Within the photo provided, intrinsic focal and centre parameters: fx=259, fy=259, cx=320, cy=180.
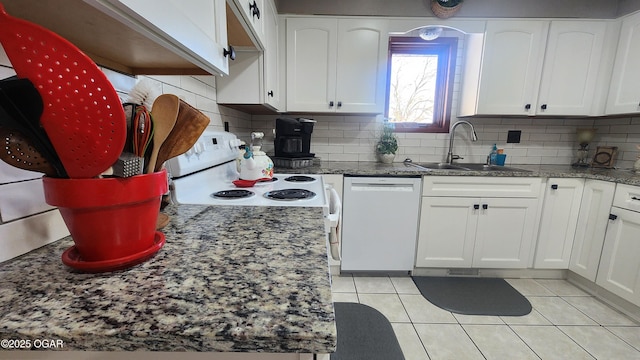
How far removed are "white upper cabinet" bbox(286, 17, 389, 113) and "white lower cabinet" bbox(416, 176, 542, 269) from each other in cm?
88

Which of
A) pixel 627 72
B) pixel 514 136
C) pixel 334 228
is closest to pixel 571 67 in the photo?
pixel 627 72

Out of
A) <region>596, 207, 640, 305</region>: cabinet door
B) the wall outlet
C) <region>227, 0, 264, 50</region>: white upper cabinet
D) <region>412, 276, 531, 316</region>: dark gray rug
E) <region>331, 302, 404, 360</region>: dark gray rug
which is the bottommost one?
<region>412, 276, 531, 316</region>: dark gray rug

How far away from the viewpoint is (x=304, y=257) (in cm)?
54

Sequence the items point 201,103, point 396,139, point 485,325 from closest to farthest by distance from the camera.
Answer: point 201,103
point 485,325
point 396,139

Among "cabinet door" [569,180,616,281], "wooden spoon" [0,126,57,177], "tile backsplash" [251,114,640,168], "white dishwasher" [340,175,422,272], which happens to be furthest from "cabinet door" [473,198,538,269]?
"wooden spoon" [0,126,57,177]

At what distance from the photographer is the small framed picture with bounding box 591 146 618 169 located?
2.19 m

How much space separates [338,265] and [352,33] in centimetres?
187

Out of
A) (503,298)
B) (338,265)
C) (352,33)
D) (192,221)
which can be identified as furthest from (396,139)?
(192,221)

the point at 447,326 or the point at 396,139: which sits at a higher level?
the point at 396,139

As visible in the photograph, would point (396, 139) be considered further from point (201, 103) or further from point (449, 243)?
point (201, 103)

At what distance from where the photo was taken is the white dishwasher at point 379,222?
6.45 feet

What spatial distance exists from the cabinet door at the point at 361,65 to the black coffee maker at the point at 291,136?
14.6 inches

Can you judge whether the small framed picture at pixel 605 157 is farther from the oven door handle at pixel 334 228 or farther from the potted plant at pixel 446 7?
the oven door handle at pixel 334 228

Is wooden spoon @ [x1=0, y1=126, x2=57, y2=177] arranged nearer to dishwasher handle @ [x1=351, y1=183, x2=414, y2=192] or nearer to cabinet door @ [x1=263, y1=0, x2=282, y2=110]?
cabinet door @ [x1=263, y1=0, x2=282, y2=110]
